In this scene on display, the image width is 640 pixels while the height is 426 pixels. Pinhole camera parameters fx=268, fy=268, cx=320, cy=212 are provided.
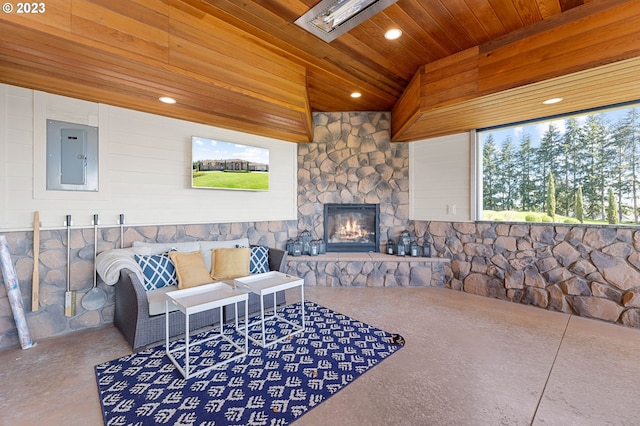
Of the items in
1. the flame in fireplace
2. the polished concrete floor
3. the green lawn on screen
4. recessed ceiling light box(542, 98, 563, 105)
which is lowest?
the polished concrete floor

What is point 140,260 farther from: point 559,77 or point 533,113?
point 533,113

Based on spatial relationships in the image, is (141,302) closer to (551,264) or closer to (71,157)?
(71,157)

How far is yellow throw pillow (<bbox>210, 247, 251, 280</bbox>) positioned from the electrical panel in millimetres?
1425

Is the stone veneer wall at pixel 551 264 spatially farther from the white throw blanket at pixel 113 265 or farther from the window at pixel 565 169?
the white throw blanket at pixel 113 265

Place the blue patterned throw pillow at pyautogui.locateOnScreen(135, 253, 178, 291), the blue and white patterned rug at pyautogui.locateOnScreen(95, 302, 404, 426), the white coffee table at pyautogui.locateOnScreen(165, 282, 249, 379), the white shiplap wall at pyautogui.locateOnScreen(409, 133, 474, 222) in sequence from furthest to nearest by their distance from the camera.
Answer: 1. the white shiplap wall at pyautogui.locateOnScreen(409, 133, 474, 222)
2. the blue patterned throw pillow at pyautogui.locateOnScreen(135, 253, 178, 291)
3. the white coffee table at pyautogui.locateOnScreen(165, 282, 249, 379)
4. the blue and white patterned rug at pyautogui.locateOnScreen(95, 302, 404, 426)

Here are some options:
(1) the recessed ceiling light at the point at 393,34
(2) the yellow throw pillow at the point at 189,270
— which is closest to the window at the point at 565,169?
(1) the recessed ceiling light at the point at 393,34

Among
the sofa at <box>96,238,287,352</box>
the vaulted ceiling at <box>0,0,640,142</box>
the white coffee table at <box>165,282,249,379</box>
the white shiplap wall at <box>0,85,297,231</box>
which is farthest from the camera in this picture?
the white shiplap wall at <box>0,85,297,231</box>

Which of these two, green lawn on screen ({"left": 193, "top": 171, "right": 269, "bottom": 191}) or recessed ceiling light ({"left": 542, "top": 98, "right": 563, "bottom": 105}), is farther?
green lawn on screen ({"left": 193, "top": 171, "right": 269, "bottom": 191})

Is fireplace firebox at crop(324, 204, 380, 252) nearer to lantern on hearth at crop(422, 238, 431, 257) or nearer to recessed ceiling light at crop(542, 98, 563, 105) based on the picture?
lantern on hearth at crop(422, 238, 431, 257)

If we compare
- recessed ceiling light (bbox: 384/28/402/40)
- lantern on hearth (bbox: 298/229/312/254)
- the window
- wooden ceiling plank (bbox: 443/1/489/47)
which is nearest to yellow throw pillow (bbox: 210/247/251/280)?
lantern on hearth (bbox: 298/229/312/254)

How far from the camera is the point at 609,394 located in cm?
181

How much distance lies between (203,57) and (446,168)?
3590 mm

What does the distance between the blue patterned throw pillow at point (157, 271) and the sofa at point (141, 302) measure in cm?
1

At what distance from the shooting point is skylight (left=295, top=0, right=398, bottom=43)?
6.35 feet
